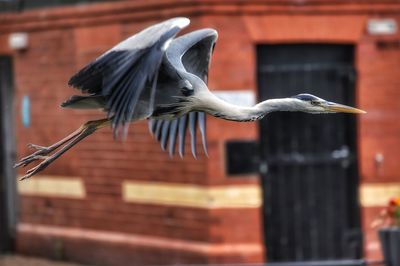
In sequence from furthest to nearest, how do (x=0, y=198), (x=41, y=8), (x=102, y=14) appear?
(x=0, y=198), (x=41, y=8), (x=102, y=14)

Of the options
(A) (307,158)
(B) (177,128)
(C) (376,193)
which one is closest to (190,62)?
(B) (177,128)

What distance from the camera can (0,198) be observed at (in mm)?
12477

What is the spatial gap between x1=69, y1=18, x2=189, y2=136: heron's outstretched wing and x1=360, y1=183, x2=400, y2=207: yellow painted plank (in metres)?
5.23

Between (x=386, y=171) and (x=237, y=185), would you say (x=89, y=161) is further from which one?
(x=386, y=171)

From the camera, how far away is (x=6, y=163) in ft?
40.9

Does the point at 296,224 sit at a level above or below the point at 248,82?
below

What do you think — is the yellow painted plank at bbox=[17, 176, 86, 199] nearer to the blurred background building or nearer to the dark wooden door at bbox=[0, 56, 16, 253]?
the dark wooden door at bbox=[0, 56, 16, 253]

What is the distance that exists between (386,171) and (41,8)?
4.42m

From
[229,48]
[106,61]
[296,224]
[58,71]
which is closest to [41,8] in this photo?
[58,71]

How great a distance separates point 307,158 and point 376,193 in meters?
0.83

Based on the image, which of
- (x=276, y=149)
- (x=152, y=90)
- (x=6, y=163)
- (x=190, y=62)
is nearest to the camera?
(x=152, y=90)

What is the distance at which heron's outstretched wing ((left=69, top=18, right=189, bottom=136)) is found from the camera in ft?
16.8

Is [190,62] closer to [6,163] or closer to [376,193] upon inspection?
[376,193]

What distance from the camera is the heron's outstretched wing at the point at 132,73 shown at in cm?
512
